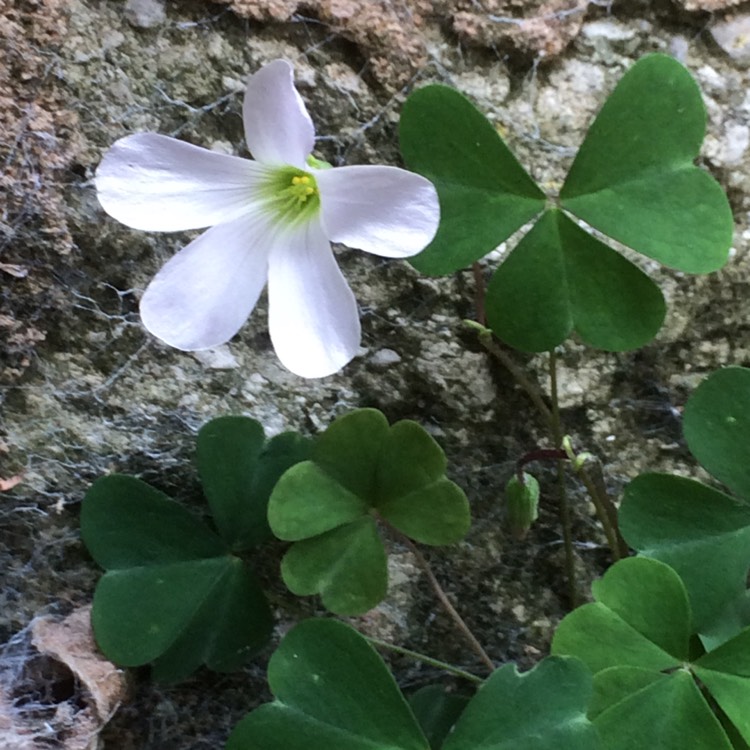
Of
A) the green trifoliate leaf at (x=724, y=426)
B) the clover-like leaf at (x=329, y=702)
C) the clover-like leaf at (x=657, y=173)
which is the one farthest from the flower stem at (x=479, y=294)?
the clover-like leaf at (x=329, y=702)

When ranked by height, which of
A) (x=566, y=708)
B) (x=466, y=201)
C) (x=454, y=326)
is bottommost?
(x=566, y=708)

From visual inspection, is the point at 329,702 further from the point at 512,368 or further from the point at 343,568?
the point at 512,368

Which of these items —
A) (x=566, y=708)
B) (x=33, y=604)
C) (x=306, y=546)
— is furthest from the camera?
(x=33, y=604)

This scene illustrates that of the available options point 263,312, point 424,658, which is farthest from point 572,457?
point 263,312

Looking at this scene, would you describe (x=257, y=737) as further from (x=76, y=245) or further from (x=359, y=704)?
(x=76, y=245)

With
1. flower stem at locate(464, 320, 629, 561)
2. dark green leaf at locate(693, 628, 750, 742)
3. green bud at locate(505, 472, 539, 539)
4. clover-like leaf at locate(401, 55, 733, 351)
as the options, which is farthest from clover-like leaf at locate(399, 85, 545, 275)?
dark green leaf at locate(693, 628, 750, 742)

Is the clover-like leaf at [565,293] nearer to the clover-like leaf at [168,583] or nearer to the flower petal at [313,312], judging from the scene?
the flower petal at [313,312]

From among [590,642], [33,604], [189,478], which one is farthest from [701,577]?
[33,604]

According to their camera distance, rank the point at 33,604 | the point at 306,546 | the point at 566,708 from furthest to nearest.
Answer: the point at 33,604 → the point at 306,546 → the point at 566,708
